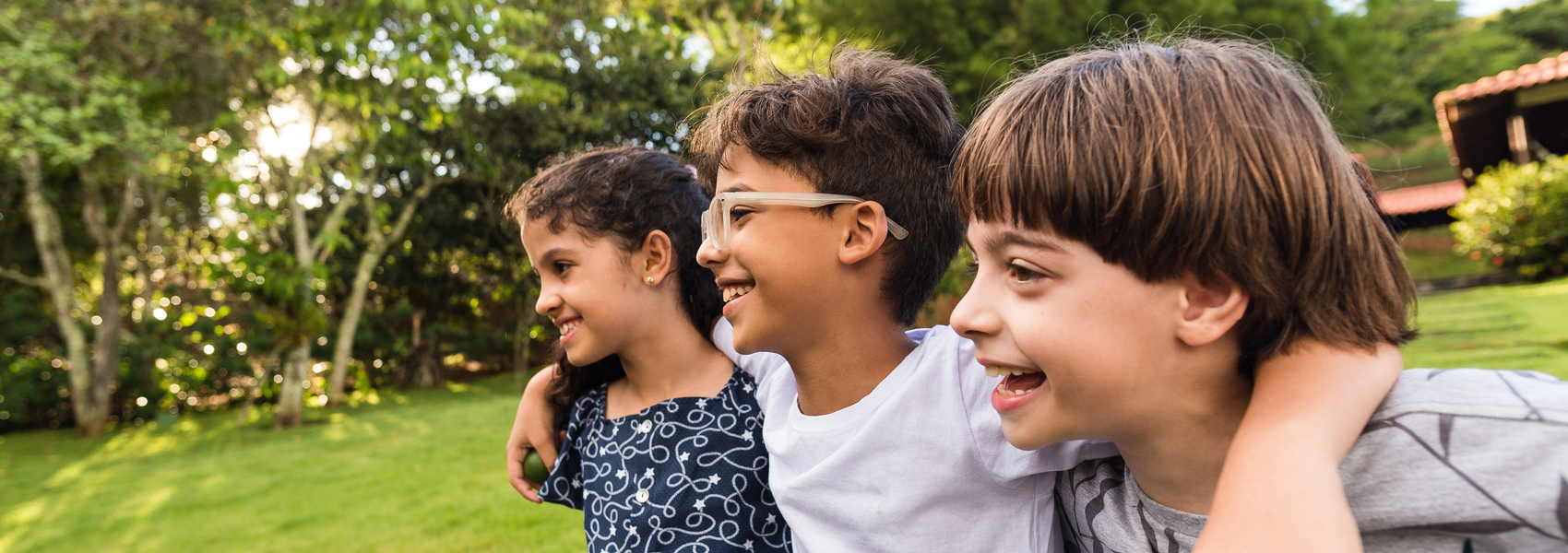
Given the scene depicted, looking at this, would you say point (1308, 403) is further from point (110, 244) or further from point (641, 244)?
point (110, 244)

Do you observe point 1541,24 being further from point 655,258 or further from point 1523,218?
point 655,258

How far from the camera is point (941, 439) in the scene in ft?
4.92

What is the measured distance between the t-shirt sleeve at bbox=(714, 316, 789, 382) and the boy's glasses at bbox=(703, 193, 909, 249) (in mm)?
436

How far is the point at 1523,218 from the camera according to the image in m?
9.50

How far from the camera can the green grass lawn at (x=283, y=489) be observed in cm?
491

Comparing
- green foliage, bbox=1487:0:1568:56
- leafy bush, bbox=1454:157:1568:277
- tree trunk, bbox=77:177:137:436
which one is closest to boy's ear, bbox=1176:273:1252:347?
leafy bush, bbox=1454:157:1568:277

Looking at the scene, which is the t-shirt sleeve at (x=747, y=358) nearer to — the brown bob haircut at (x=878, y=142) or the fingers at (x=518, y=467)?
the brown bob haircut at (x=878, y=142)

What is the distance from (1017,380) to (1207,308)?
0.30 meters

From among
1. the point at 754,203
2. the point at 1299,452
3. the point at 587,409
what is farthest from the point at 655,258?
the point at 1299,452

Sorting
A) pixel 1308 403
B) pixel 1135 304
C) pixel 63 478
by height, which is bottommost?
pixel 63 478

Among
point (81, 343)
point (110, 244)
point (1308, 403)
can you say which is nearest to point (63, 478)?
point (81, 343)

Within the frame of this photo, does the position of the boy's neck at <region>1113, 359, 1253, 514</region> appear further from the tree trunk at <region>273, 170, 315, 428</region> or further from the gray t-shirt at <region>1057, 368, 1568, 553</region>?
the tree trunk at <region>273, 170, 315, 428</region>

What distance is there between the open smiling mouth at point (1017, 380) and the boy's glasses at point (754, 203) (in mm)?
427

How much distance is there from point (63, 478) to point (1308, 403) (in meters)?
10.2
